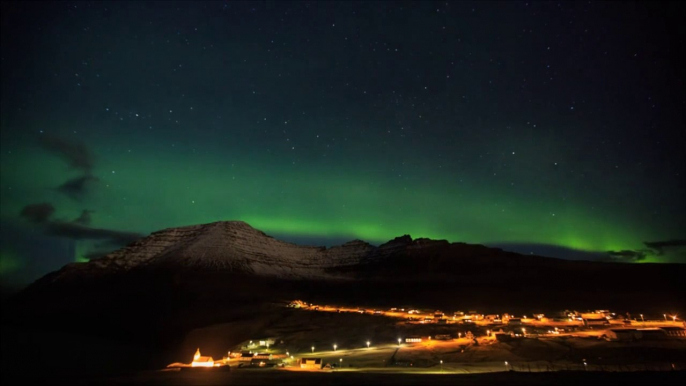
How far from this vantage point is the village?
30.1 metres

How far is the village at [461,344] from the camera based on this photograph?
30078mm

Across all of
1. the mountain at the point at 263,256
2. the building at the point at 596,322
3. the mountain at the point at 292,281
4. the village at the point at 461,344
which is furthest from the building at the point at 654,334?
the mountain at the point at 263,256

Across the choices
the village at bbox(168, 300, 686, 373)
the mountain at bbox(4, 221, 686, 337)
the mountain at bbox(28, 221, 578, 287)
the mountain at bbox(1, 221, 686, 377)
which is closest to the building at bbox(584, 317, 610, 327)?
the village at bbox(168, 300, 686, 373)

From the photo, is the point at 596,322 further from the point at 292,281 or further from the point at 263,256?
the point at 263,256

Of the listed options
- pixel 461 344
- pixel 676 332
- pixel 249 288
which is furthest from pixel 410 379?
pixel 249 288

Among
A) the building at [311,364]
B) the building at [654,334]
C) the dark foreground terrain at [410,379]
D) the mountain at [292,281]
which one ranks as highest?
the mountain at [292,281]

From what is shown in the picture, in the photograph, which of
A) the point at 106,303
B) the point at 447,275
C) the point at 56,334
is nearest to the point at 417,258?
the point at 447,275

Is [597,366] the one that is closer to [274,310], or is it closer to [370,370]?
[370,370]

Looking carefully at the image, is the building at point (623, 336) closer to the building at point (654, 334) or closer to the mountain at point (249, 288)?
the building at point (654, 334)

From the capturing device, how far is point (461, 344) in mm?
36312

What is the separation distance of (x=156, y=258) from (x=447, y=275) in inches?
3628

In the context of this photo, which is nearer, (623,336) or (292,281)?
(623,336)

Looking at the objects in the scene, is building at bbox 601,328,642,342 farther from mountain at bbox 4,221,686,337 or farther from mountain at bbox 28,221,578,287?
mountain at bbox 28,221,578,287

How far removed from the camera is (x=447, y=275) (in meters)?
111
